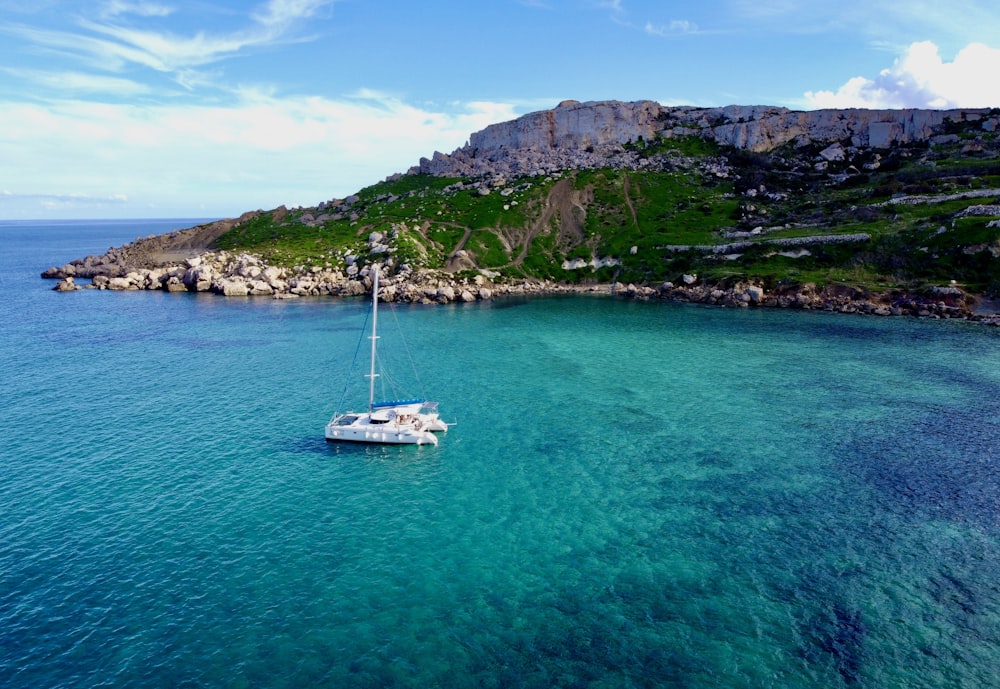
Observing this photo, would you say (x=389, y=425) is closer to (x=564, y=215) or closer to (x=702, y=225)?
(x=564, y=215)

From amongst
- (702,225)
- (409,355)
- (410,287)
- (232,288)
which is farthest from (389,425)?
(702,225)

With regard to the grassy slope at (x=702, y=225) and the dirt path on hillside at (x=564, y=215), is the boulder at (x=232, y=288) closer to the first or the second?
the grassy slope at (x=702, y=225)

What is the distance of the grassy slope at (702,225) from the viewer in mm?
121812

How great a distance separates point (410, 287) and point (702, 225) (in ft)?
278

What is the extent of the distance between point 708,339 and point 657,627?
70.8 meters

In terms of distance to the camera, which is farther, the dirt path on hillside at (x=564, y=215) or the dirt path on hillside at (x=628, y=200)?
the dirt path on hillside at (x=628, y=200)

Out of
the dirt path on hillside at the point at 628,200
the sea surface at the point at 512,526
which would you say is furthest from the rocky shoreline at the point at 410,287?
the sea surface at the point at 512,526

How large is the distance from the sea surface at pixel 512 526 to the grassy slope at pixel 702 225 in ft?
156

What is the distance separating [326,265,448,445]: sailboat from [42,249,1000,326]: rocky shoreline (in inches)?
2969

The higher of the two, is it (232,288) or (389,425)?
(232,288)

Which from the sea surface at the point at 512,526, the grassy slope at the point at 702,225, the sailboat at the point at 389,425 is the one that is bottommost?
the sea surface at the point at 512,526

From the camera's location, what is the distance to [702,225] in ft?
534

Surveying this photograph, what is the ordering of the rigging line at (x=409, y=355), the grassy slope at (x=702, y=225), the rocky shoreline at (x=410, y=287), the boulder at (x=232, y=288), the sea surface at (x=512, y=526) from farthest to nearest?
the boulder at (x=232, y=288), the grassy slope at (x=702, y=225), the rocky shoreline at (x=410, y=287), the rigging line at (x=409, y=355), the sea surface at (x=512, y=526)

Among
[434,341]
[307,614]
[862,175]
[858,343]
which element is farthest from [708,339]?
[862,175]
